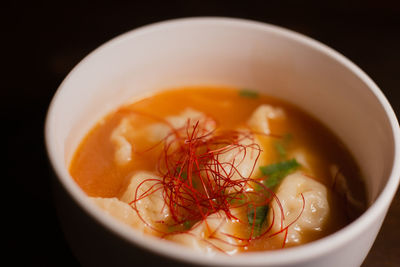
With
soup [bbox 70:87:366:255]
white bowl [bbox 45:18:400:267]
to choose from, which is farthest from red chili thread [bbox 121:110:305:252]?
white bowl [bbox 45:18:400:267]

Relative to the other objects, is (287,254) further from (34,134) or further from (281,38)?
(34,134)

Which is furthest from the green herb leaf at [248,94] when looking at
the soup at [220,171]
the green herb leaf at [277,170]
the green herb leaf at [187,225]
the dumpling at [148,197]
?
the green herb leaf at [187,225]

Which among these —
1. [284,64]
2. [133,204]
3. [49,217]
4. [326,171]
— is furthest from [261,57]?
[49,217]

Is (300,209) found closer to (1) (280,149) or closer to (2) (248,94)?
(1) (280,149)

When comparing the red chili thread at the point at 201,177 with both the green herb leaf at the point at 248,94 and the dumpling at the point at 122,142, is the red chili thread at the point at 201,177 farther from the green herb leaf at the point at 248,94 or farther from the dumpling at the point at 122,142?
the green herb leaf at the point at 248,94

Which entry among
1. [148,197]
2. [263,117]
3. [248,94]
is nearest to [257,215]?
[148,197]
